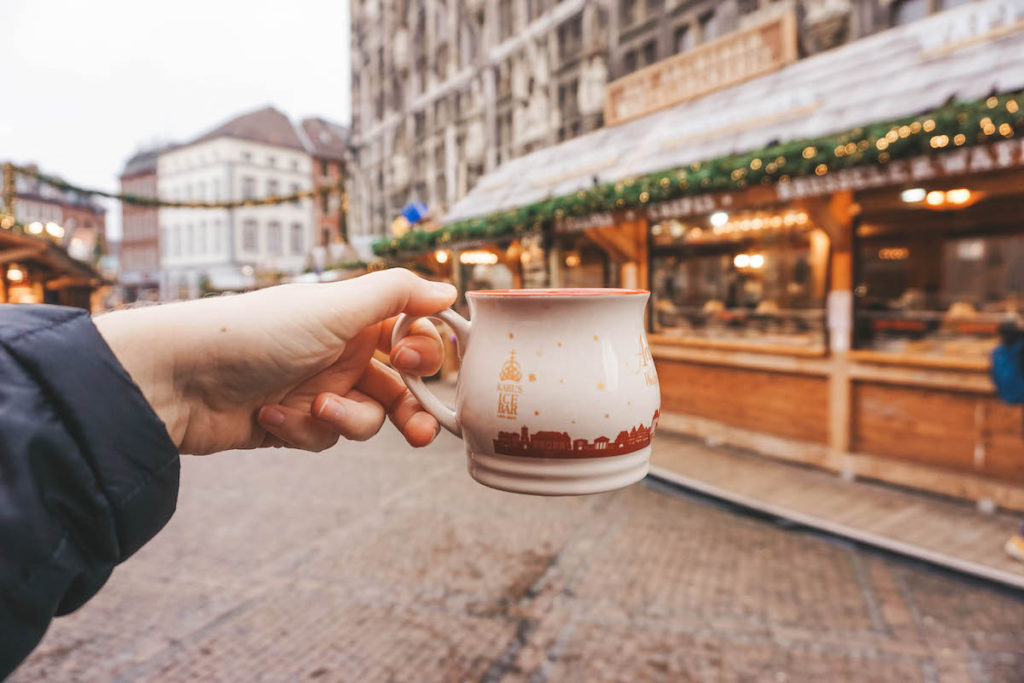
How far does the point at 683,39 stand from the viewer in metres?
10.9

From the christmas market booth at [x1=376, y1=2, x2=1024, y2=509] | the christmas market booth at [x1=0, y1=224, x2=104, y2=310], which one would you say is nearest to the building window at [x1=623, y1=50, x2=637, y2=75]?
the christmas market booth at [x1=376, y1=2, x2=1024, y2=509]

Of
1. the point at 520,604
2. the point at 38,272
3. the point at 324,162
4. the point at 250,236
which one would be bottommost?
the point at 520,604

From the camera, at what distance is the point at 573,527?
4.66 m

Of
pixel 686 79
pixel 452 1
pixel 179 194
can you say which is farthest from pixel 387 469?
pixel 179 194

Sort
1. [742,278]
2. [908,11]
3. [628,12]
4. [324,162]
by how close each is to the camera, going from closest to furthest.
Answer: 1. [742,278]
2. [908,11]
3. [628,12]
4. [324,162]

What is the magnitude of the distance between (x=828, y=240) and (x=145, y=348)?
6.00 metres

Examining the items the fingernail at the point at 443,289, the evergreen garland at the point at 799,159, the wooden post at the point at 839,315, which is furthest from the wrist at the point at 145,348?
the wooden post at the point at 839,315

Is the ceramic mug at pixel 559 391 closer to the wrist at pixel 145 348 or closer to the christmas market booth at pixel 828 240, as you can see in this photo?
the wrist at pixel 145 348

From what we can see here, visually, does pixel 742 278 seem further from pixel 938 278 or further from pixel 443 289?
pixel 443 289

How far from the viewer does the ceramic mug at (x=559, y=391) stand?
0.88 meters

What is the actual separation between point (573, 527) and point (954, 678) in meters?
2.46

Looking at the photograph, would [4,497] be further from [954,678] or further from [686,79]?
[686,79]

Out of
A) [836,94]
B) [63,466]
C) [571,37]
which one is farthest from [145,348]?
[571,37]

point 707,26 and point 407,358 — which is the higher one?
point 707,26
